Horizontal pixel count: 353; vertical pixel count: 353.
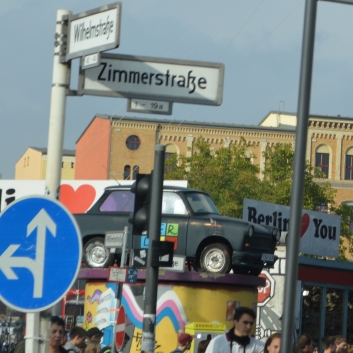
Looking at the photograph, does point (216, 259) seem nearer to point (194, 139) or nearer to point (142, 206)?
point (142, 206)

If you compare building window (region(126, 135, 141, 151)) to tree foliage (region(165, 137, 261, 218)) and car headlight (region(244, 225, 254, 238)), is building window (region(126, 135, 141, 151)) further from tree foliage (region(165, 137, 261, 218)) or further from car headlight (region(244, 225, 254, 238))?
car headlight (region(244, 225, 254, 238))

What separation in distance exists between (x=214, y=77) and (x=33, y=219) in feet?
7.49

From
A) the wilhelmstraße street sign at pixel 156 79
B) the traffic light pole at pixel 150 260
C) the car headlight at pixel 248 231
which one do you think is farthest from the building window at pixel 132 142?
the wilhelmstraße street sign at pixel 156 79

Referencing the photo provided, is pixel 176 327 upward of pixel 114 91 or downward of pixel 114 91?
downward

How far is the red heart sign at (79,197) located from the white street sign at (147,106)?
2323 cm

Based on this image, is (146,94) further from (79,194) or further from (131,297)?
(79,194)

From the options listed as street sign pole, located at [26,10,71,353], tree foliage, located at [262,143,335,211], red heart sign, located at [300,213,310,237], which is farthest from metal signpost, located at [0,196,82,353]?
tree foliage, located at [262,143,335,211]

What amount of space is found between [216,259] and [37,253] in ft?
44.9

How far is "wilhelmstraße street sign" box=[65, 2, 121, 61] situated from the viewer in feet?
21.7

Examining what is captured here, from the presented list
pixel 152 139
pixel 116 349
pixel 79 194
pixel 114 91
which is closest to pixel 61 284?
pixel 114 91

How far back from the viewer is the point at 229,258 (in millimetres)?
19141

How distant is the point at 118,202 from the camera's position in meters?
20.3

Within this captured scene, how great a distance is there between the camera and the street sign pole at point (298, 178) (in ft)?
24.9

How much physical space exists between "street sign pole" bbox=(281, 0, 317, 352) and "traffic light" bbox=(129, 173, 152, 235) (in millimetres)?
2479
